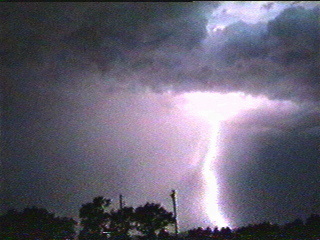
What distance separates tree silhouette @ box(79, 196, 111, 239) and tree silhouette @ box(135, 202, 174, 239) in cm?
438

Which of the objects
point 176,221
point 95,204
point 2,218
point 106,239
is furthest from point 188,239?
point 2,218

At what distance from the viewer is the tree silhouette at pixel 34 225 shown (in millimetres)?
45750

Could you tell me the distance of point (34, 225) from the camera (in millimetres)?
49250

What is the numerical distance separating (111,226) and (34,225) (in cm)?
886

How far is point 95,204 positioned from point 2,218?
10444mm

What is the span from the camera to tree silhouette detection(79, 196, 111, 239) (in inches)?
1933

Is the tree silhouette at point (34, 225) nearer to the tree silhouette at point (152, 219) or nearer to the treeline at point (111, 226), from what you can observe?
the treeline at point (111, 226)

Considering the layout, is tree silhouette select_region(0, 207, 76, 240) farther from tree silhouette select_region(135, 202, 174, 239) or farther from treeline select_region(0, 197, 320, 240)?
tree silhouette select_region(135, 202, 174, 239)

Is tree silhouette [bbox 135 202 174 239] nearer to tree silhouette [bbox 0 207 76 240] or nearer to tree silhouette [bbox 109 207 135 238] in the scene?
tree silhouette [bbox 109 207 135 238]

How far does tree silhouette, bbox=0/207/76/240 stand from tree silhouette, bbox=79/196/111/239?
344 centimetres

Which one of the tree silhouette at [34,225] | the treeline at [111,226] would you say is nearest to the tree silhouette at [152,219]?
the treeline at [111,226]

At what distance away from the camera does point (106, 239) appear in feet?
152

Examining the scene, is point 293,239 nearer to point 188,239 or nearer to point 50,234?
point 188,239

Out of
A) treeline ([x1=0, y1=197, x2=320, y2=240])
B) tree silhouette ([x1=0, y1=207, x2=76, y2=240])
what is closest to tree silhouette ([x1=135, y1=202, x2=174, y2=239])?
treeline ([x1=0, y1=197, x2=320, y2=240])
